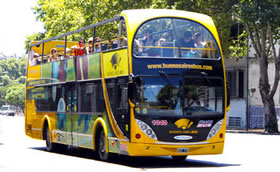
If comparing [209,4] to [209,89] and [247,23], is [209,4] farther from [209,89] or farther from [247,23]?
[209,89]

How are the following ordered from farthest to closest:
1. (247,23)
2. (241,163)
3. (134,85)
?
(247,23) → (241,163) → (134,85)

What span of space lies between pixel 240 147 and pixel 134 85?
982 cm

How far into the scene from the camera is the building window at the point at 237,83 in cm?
4469

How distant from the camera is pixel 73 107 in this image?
19719 mm

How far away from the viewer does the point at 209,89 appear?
52.5 ft

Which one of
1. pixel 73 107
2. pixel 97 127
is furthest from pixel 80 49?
pixel 97 127

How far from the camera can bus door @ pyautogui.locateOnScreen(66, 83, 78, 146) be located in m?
19.5

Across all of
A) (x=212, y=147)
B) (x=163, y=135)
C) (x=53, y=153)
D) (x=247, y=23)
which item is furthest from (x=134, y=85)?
(x=247, y=23)

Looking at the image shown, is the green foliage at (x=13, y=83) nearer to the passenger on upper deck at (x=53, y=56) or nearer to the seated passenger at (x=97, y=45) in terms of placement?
the passenger on upper deck at (x=53, y=56)

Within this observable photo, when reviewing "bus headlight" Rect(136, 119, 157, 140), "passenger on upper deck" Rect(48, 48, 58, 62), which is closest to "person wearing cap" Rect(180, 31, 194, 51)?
"bus headlight" Rect(136, 119, 157, 140)

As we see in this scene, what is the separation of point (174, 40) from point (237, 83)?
96.5 feet

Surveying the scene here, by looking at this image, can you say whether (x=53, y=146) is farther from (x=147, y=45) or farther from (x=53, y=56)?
(x=147, y=45)

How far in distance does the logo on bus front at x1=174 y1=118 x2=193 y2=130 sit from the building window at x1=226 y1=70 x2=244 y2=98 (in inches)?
1157

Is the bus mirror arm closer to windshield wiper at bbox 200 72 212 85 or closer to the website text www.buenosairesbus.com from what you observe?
the website text www.buenosairesbus.com
